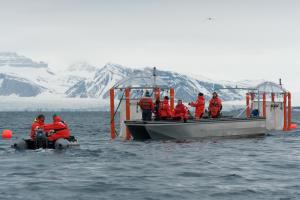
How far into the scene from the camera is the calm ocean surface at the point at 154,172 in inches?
647

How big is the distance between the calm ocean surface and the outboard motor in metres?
0.67

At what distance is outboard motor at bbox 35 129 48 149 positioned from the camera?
26.9 metres

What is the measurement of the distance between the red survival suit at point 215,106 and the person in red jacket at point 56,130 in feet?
32.9

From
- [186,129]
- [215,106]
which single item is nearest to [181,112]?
[186,129]

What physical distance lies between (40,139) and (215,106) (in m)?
11.5

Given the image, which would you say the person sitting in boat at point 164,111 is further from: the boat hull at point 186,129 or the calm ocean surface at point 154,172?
the calm ocean surface at point 154,172

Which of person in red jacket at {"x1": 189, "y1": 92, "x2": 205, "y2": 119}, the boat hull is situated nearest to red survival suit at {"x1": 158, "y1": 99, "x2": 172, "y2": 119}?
the boat hull

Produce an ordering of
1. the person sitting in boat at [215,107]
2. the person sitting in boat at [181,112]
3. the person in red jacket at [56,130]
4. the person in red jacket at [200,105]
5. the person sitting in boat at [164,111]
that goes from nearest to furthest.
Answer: the person in red jacket at [56,130], the person sitting in boat at [181,112], the person sitting in boat at [164,111], the person in red jacket at [200,105], the person sitting in boat at [215,107]

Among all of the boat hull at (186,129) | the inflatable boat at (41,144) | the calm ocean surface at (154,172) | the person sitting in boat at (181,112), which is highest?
the person sitting in boat at (181,112)

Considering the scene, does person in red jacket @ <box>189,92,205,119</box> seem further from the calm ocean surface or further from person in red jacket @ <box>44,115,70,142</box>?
person in red jacket @ <box>44,115,70,142</box>

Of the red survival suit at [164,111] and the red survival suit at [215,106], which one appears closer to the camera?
the red survival suit at [164,111]

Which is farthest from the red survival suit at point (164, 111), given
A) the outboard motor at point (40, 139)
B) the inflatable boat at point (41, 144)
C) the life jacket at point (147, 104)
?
the outboard motor at point (40, 139)

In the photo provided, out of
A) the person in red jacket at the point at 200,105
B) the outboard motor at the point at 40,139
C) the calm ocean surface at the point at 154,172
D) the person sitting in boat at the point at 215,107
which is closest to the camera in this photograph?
the calm ocean surface at the point at 154,172

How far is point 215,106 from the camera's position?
1372 inches
